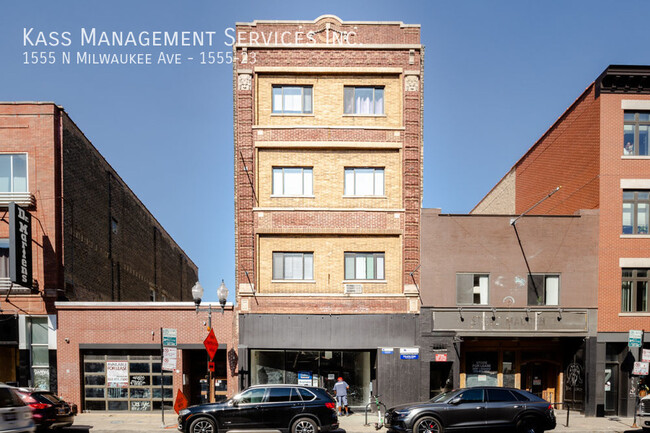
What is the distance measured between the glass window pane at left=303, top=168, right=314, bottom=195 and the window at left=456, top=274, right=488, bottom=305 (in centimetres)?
735

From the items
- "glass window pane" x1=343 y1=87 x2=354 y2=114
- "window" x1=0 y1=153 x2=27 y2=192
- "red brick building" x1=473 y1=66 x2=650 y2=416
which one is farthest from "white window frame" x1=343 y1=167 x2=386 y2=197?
"window" x1=0 y1=153 x2=27 y2=192

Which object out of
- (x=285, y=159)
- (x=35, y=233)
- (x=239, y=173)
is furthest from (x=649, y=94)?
(x=35, y=233)

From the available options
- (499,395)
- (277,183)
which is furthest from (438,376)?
(277,183)

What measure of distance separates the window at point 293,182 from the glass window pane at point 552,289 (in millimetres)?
10952

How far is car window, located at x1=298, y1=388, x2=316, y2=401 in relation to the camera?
48.8 feet

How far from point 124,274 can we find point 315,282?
14.2 meters

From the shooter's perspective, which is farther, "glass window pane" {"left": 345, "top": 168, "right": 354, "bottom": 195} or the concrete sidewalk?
"glass window pane" {"left": 345, "top": 168, "right": 354, "bottom": 195}

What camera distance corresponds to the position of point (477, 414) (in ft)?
47.7

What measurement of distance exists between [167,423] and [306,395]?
21.5 ft

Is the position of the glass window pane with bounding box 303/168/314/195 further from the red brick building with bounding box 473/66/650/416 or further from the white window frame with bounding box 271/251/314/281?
the red brick building with bounding box 473/66/650/416

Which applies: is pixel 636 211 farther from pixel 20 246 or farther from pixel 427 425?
pixel 20 246

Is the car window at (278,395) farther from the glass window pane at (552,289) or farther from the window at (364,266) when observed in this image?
the glass window pane at (552,289)

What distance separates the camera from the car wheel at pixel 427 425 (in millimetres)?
14320

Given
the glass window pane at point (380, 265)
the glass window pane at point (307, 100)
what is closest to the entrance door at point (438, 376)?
the glass window pane at point (380, 265)
